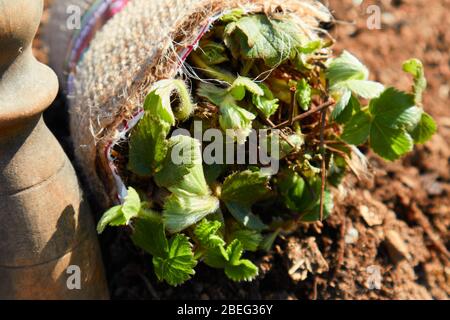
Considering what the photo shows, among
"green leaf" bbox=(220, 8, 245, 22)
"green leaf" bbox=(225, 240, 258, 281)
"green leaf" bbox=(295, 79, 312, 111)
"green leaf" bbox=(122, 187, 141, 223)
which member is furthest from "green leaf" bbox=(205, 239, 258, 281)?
"green leaf" bbox=(220, 8, 245, 22)

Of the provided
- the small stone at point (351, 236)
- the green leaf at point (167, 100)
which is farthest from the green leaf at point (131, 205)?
the small stone at point (351, 236)

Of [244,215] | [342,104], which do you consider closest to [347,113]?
[342,104]

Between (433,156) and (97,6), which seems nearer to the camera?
(97,6)

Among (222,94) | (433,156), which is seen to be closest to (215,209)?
(222,94)

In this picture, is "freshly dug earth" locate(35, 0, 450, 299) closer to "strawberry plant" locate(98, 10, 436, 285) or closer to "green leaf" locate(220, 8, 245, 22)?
"strawberry plant" locate(98, 10, 436, 285)

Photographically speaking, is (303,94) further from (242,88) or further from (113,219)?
(113,219)

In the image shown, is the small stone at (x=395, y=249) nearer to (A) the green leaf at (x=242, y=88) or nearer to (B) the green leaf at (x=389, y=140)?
(B) the green leaf at (x=389, y=140)

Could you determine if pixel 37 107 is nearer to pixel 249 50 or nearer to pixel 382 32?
pixel 249 50
